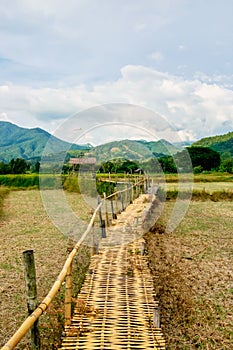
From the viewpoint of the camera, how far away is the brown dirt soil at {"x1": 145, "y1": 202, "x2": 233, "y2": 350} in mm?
3373

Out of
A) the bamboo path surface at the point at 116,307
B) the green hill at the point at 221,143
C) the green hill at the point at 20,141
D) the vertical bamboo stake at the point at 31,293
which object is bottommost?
the bamboo path surface at the point at 116,307

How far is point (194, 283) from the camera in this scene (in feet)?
15.5

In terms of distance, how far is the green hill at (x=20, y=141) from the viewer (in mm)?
87806

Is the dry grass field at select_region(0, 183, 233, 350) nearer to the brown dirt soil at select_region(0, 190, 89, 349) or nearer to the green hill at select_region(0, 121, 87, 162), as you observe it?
the brown dirt soil at select_region(0, 190, 89, 349)

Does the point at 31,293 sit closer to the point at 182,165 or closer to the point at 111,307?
the point at 111,307

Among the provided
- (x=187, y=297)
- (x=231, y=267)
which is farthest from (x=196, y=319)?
(x=231, y=267)

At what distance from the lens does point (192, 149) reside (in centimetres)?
3562

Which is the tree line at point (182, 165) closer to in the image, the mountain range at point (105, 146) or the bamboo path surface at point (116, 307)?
the mountain range at point (105, 146)

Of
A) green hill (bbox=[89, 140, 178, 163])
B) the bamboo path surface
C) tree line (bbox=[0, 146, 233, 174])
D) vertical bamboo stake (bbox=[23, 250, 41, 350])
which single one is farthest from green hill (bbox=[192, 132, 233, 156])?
vertical bamboo stake (bbox=[23, 250, 41, 350])

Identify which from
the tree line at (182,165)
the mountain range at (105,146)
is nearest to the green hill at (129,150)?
the mountain range at (105,146)

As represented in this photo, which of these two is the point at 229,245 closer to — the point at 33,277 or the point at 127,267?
the point at 127,267

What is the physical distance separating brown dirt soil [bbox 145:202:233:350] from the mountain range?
2783 mm

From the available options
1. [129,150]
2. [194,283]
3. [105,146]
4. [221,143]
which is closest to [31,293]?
[194,283]

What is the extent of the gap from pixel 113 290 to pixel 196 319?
100 cm
